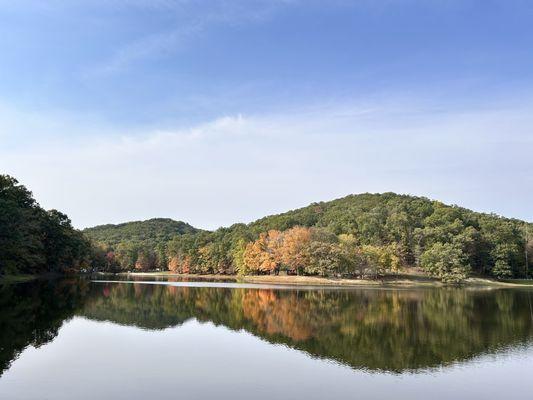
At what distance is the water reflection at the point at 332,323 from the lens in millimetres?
22391

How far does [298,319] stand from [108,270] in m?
130

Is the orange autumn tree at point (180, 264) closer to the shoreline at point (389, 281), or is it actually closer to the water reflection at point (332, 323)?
the shoreline at point (389, 281)

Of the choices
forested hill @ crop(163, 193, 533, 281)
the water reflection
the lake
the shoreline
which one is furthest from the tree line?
the lake

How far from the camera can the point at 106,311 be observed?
1442 inches

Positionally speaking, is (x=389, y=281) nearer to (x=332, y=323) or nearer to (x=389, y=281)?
(x=389, y=281)

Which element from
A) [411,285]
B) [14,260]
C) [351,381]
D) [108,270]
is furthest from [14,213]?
[108,270]

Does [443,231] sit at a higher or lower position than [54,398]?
higher

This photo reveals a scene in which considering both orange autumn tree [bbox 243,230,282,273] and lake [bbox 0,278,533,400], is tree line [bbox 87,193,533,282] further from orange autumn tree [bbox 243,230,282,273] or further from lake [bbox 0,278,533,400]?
lake [bbox 0,278,533,400]

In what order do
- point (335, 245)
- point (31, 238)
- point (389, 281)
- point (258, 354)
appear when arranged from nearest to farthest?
point (258, 354) → point (31, 238) → point (335, 245) → point (389, 281)

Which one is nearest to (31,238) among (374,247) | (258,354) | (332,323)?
(332,323)

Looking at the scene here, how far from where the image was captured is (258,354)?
2214 cm

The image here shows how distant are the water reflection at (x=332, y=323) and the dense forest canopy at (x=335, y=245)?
27698 mm

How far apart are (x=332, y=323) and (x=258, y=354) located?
37.1 feet

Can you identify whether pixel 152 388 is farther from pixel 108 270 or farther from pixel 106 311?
pixel 108 270
